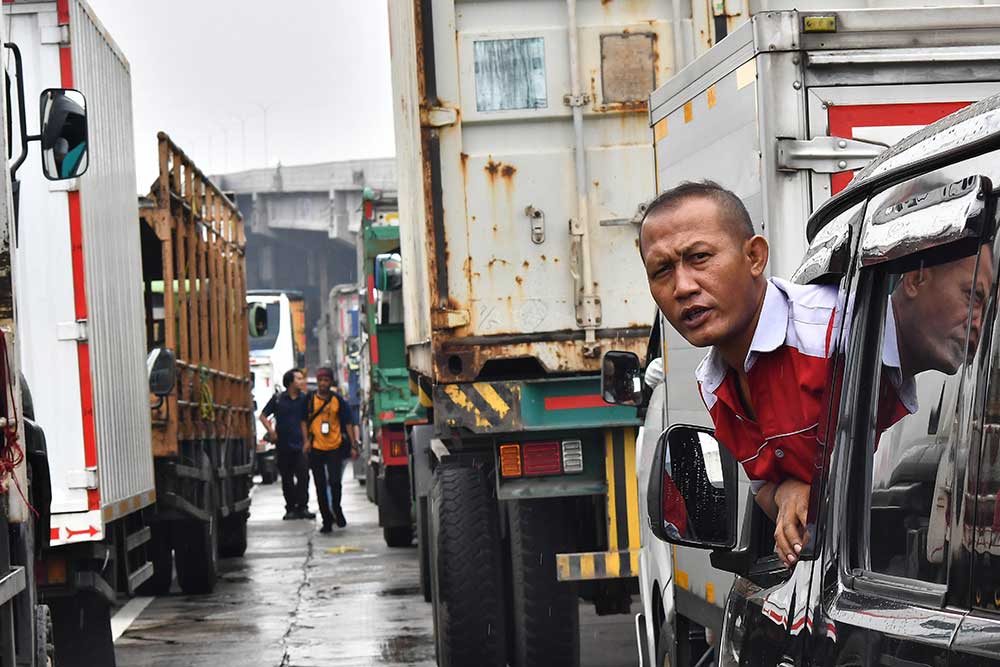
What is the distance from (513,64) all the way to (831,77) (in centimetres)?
323

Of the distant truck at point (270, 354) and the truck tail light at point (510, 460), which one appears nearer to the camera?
the truck tail light at point (510, 460)

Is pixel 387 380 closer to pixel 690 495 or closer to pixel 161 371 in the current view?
pixel 161 371

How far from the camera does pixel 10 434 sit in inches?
235

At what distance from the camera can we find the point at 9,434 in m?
5.97

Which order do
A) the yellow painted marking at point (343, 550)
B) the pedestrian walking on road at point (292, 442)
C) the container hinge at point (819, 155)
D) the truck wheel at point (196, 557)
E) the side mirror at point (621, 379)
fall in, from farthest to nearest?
the pedestrian walking on road at point (292, 442)
the yellow painted marking at point (343, 550)
the truck wheel at point (196, 557)
the side mirror at point (621, 379)
the container hinge at point (819, 155)

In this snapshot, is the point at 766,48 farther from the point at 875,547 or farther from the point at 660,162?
the point at 875,547

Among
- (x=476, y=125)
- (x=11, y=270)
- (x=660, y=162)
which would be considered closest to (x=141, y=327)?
(x=476, y=125)

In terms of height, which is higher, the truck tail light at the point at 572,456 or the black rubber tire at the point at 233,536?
the truck tail light at the point at 572,456

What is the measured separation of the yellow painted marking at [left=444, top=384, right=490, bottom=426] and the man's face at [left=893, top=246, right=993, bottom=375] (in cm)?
542

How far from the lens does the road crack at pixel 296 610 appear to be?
32.7 ft

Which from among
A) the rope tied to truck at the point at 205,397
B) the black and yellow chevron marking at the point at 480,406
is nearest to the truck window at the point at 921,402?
the black and yellow chevron marking at the point at 480,406

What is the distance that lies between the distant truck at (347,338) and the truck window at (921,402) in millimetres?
28312

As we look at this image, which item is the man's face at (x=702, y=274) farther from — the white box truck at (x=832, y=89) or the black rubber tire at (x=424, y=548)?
the black rubber tire at (x=424, y=548)

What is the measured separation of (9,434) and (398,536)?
10.9 meters
